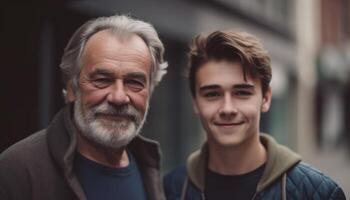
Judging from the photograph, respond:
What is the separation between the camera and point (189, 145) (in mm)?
10398

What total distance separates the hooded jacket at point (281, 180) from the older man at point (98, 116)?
0.40 m

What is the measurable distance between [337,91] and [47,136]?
78.7ft

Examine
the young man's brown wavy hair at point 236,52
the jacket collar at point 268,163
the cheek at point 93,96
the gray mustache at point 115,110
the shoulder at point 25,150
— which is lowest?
the jacket collar at point 268,163

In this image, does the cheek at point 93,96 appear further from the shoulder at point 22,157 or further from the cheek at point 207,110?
the cheek at point 207,110

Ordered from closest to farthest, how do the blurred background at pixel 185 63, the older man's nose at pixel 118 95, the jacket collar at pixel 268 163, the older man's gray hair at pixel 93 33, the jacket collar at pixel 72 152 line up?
the jacket collar at pixel 72 152, the older man's nose at pixel 118 95, the older man's gray hair at pixel 93 33, the jacket collar at pixel 268 163, the blurred background at pixel 185 63

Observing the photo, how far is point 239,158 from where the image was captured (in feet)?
10.8

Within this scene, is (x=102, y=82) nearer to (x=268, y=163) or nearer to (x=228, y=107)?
(x=228, y=107)

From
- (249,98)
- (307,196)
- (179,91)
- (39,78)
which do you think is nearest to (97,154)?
(249,98)

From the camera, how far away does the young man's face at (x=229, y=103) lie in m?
3.17

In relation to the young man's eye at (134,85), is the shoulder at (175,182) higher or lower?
lower

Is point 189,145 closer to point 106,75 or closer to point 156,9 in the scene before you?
point 156,9

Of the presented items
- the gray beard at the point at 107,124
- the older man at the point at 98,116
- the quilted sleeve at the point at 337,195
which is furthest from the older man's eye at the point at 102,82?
the quilted sleeve at the point at 337,195

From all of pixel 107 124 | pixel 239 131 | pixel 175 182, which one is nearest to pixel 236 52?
pixel 239 131

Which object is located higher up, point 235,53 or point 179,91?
point 235,53
